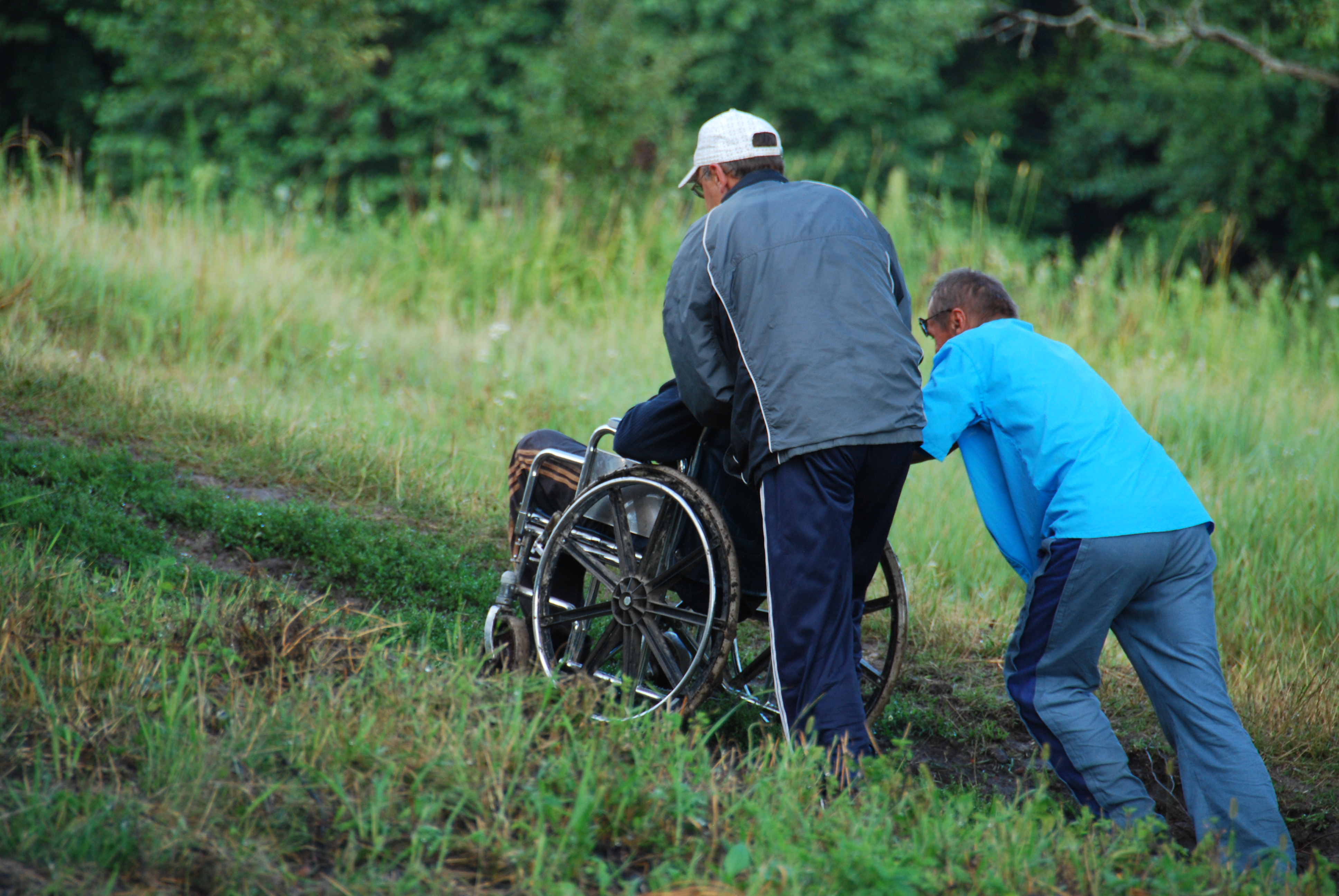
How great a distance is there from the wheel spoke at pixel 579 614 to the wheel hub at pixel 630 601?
0.04 metres

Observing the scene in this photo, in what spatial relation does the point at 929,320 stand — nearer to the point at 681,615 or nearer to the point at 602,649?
the point at 681,615

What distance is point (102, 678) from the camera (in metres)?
2.76

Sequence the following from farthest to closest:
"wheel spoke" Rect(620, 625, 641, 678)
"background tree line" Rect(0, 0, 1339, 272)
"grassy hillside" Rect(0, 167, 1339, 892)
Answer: "background tree line" Rect(0, 0, 1339, 272)
"wheel spoke" Rect(620, 625, 641, 678)
"grassy hillside" Rect(0, 167, 1339, 892)

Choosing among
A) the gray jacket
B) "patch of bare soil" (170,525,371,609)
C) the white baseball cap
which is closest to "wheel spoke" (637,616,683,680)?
the gray jacket

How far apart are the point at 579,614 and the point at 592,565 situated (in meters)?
0.17

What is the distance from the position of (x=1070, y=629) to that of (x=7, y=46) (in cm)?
2059

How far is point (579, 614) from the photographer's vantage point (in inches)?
141

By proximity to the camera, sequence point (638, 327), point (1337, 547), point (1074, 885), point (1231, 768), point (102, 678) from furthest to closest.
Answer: point (638, 327) < point (1337, 547) < point (1231, 768) < point (102, 678) < point (1074, 885)

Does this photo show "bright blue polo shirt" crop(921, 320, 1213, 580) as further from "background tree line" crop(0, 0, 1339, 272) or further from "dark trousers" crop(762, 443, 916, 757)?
"background tree line" crop(0, 0, 1339, 272)

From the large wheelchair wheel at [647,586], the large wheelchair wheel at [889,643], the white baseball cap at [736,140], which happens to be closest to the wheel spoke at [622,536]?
the large wheelchair wheel at [647,586]

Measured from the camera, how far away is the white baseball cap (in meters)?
3.46

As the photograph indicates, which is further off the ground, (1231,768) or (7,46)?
(7,46)

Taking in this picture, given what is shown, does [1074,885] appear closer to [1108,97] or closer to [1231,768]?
[1231,768]

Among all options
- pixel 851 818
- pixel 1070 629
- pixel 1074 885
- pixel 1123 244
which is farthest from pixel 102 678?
pixel 1123 244
